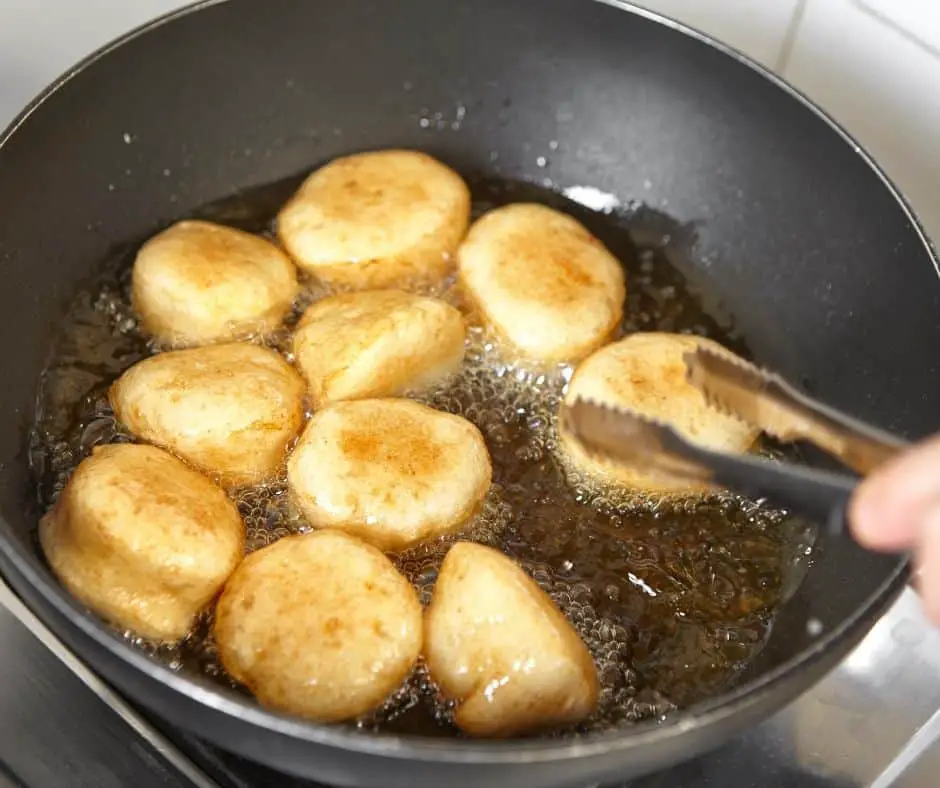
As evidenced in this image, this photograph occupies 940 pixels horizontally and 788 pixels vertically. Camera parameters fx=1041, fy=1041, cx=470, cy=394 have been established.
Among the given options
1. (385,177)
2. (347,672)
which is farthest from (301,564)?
(385,177)

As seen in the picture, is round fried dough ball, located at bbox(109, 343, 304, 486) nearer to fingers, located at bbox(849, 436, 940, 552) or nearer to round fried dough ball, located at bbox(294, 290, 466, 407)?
round fried dough ball, located at bbox(294, 290, 466, 407)

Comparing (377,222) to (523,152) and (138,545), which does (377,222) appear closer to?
(523,152)

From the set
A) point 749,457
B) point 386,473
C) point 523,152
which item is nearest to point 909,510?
point 749,457

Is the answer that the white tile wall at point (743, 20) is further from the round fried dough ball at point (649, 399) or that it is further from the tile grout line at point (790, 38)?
the round fried dough ball at point (649, 399)

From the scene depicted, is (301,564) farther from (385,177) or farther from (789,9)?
(789,9)

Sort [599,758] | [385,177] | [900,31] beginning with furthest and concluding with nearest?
[385,177] → [900,31] → [599,758]

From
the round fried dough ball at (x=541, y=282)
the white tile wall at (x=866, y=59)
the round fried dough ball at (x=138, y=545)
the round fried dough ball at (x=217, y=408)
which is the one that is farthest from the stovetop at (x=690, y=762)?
the white tile wall at (x=866, y=59)
